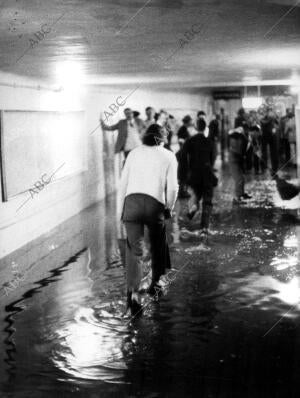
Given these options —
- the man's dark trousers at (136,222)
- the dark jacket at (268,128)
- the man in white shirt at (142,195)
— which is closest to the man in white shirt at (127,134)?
the dark jacket at (268,128)

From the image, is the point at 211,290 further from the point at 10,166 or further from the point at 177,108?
the point at 177,108

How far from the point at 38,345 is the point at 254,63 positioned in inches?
257

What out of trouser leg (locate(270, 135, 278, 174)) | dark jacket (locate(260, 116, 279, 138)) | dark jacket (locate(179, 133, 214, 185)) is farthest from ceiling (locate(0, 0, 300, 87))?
dark jacket (locate(260, 116, 279, 138))

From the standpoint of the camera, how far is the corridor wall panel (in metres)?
10.2

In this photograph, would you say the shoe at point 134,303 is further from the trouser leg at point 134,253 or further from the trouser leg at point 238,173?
the trouser leg at point 238,173

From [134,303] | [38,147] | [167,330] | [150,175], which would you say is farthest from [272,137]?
[167,330]

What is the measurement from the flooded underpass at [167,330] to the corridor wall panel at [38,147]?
183cm

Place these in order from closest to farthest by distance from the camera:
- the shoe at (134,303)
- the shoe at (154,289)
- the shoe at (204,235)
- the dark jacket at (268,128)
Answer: the shoe at (134,303) → the shoe at (154,289) → the shoe at (204,235) → the dark jacket at (268,128)

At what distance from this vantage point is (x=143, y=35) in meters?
6.42

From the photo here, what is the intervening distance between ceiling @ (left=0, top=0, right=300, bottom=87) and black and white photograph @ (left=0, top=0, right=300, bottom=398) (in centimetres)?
3

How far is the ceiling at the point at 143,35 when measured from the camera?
16.0 feet

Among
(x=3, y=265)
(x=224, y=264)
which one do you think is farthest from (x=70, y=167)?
(x=224, y=264)

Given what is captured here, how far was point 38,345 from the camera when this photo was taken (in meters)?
5.70

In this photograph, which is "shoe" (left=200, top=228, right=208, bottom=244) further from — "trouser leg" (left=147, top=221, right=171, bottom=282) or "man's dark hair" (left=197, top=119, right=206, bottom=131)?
"trouser leg" (left=147, top=221, right=171, bottom=282)
